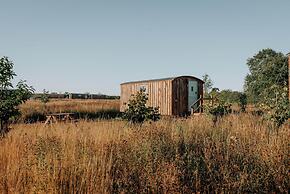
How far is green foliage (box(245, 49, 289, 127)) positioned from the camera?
886 cm

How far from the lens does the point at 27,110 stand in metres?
22.6

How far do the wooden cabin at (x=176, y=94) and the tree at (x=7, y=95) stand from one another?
599 inches

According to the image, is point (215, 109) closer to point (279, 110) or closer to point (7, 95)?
point (279, 110)

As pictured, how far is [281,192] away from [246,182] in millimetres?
711

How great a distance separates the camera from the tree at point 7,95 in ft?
22.4

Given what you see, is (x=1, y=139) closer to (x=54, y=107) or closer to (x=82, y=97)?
(x=54, y=107)

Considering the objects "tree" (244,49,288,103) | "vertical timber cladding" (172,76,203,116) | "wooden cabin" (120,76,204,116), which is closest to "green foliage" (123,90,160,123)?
"wooden cabin" (120,76,204,116)

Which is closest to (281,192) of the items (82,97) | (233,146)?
(233,146)

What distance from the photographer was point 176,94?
74.3 ft

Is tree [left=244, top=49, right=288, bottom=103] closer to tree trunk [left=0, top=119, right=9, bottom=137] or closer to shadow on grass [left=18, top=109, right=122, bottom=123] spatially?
shadow on grass [left=18, top=109, right=122, bottom=123]

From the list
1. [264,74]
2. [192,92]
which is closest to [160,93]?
[192,92]

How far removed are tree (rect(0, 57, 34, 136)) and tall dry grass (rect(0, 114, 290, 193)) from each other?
979 mm

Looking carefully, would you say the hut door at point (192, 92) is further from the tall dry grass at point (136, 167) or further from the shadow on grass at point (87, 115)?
the tall dry grass at point (136, 167)

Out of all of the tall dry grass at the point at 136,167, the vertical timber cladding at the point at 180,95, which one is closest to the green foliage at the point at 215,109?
the tall dry grass at the point at 136,167
